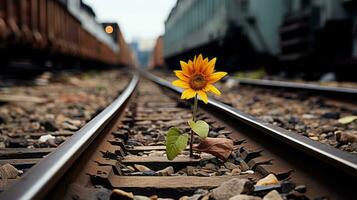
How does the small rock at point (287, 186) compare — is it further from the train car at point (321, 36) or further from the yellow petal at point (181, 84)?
the train car at point (321, 36)

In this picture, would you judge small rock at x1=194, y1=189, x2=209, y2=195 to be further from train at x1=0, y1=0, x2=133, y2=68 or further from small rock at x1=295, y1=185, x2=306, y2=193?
train at x1=0, y1=0, x2=133, y2=68

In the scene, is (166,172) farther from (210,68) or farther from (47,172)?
(47,172)

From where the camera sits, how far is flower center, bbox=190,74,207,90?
1.95 meters

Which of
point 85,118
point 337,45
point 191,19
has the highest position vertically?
point 191,19

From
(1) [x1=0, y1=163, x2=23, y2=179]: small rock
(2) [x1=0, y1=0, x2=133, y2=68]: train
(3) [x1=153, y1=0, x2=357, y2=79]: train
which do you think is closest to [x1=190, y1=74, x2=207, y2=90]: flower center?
(1) [x1=0, y1=163, x2=23, y2=179]: small rock

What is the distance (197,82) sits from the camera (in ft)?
6.40

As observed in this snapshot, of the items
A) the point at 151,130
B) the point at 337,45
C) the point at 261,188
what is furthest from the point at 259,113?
the point at 337,45

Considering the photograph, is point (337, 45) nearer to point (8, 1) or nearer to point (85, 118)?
point (8, 1)

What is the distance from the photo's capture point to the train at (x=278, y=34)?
10.9 meters

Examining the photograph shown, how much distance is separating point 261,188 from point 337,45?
36.3 ft

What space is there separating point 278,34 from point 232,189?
12.9m

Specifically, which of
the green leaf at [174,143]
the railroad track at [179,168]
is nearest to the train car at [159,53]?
the railroad track at [179,168]

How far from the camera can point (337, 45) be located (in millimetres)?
11562

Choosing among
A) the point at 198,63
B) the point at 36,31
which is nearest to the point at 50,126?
the point at 198,63
